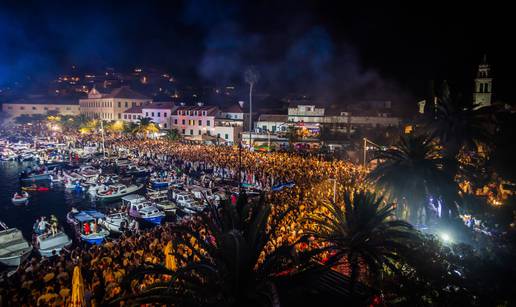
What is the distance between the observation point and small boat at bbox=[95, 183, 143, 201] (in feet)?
108

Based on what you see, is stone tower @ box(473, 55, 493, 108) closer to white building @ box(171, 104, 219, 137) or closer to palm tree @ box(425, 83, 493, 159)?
palm tree @ box(425, 83, 493, 159)

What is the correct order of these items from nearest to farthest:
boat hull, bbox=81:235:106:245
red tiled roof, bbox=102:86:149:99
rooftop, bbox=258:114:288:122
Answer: boat hull, bbox=81:235:106:245 < rooftop, bbox=258:114:288:122 < red tiled roof, bbox=102:86:149:99

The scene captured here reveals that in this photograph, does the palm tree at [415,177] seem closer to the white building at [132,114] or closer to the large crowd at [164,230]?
the large crowd at [164,230]

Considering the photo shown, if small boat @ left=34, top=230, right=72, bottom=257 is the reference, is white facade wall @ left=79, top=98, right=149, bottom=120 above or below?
above

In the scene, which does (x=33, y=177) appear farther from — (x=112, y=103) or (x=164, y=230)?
(x=112, y=103)

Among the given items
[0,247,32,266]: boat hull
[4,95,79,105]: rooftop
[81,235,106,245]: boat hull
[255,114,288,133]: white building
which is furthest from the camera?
[4,95,79,105]: rooftop

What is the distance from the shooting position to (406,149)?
14672 millimetres

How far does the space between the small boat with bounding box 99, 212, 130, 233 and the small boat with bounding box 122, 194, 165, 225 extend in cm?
159

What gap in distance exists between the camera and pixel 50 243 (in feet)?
69.1

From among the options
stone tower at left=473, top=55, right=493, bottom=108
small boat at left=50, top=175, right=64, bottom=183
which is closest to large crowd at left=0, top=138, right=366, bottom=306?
small boat at left=50, top=175, right=64, bottom=183

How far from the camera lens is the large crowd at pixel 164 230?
11516mm

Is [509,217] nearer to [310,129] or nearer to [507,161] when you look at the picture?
[507,161]

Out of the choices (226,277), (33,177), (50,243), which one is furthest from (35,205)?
(226,277)

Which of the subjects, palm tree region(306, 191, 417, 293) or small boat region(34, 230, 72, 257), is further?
small boat region(34, 230, 72, 257)
